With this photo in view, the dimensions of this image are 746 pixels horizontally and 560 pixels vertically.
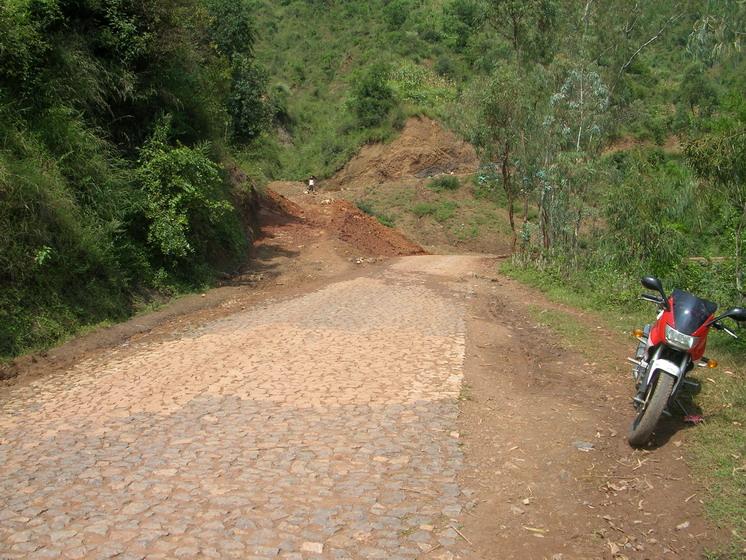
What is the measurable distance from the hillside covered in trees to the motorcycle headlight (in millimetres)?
3711

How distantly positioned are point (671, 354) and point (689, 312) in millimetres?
387

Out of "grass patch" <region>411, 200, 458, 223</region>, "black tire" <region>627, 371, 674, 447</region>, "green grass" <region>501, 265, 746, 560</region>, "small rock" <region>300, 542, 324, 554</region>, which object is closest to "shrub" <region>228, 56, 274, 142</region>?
"grass patch" <region>411, 200, 458, 223</region>

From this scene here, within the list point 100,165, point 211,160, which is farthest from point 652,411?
point 211,160

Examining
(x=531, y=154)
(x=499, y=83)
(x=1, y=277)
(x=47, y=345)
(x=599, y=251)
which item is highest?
(x=499, y=83)

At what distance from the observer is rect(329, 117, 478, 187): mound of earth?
1449 inches

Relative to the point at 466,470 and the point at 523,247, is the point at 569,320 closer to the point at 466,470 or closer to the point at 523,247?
the point at 466,470

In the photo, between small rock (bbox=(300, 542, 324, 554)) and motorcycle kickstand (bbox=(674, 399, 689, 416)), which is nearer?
small rock (bbox=(300, 542, 324, 554))

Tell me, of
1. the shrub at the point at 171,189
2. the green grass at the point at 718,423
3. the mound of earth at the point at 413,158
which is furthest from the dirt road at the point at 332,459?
the mound of earth at the point at 413,158

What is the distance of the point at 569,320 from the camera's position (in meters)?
10.6

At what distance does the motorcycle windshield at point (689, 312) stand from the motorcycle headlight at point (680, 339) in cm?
4

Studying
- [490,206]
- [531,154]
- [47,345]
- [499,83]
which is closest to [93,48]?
[47,345]

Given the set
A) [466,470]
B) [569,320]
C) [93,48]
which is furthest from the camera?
[93,48]

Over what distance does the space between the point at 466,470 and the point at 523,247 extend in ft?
44.5

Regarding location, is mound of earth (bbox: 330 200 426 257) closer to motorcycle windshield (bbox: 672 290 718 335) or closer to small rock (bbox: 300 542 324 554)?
motorcycle windshield (bbox: 672 290 718 335)
